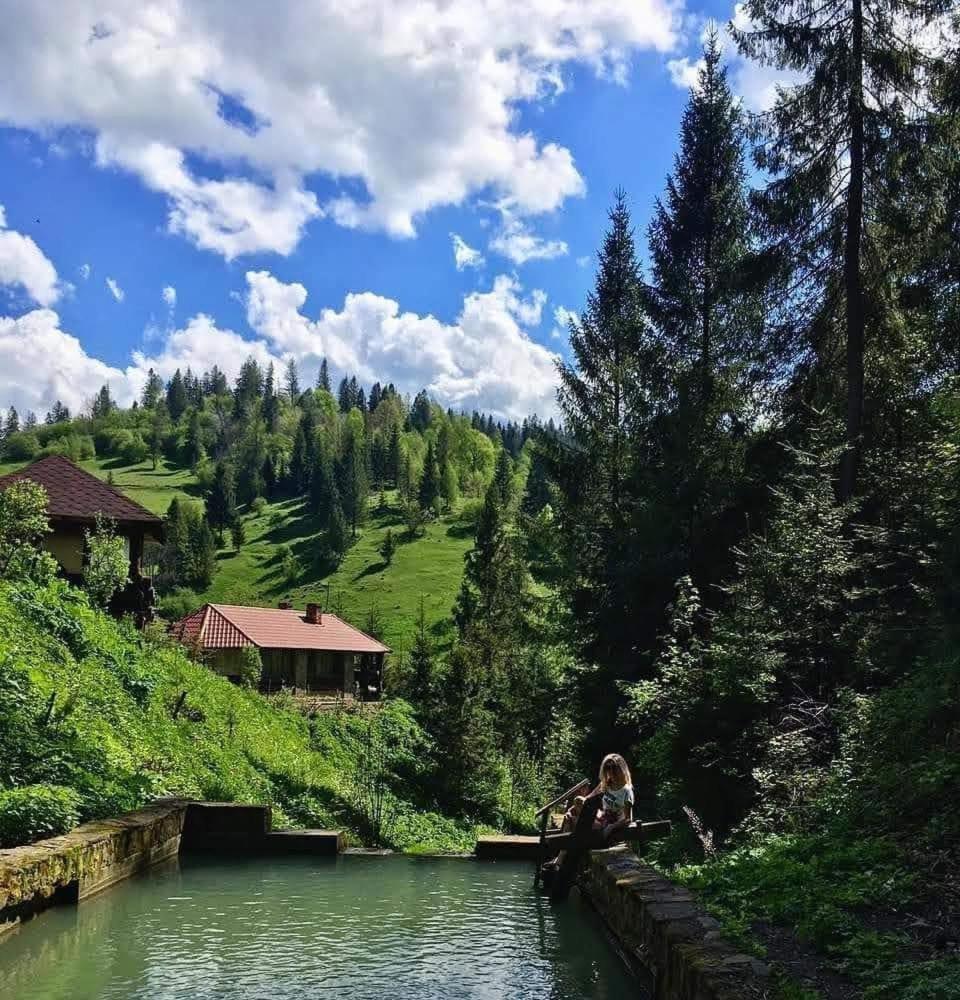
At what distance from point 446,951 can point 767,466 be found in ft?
40.4

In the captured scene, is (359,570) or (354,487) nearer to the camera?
(359,570)

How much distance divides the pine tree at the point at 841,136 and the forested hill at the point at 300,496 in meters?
69.2

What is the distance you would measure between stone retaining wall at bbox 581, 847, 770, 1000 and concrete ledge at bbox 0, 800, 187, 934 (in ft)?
18.6

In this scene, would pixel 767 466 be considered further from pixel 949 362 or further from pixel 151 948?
pixel 151 948

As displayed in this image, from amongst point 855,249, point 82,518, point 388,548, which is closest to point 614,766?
point 855,249

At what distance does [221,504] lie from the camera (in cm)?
12694

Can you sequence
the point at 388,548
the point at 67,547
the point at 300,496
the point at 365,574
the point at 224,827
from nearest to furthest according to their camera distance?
the point at 224,827
the point at 67,547
the point at 365,574
the point at 388,548
the point at 300,496

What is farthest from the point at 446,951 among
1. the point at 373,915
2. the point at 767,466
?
the point at 767,466

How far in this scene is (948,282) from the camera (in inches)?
626

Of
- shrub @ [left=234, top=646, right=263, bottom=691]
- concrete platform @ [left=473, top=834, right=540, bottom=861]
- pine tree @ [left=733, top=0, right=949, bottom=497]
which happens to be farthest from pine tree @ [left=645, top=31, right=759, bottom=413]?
shrub @ [left=234, top=646, right=263, bottom=691]

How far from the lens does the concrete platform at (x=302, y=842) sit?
14070 mm

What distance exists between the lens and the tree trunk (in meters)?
15.3

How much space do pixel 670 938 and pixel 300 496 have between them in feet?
470

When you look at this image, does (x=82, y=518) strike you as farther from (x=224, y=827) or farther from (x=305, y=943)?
(x=305, y=943)
